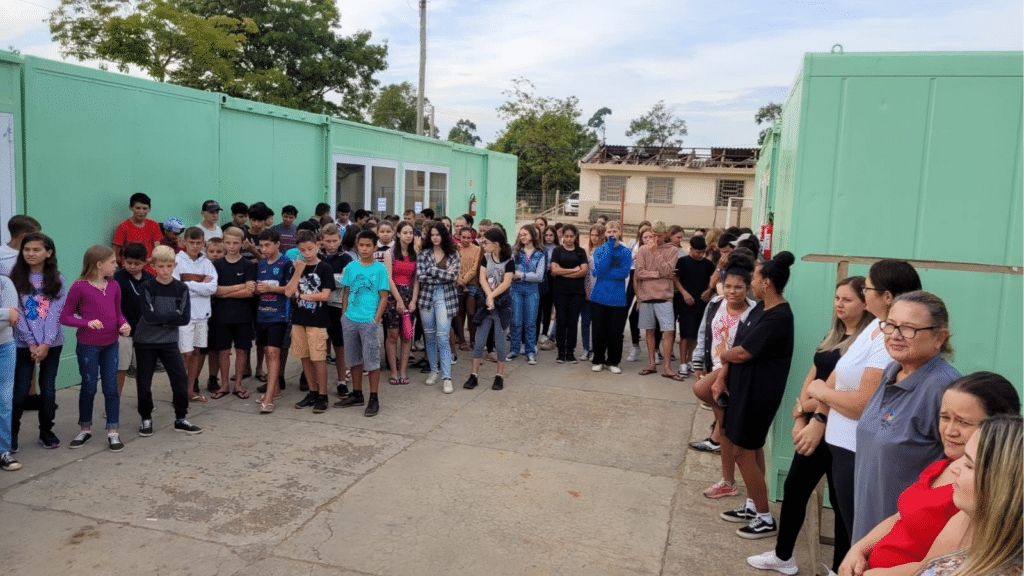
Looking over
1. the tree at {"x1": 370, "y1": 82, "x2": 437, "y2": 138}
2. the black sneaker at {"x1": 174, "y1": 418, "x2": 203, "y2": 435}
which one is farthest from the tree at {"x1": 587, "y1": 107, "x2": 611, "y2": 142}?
the black sneaker at {"x1": 174, "y1": 418, "x2": 203, "y2": 435}

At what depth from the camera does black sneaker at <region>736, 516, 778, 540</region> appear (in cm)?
457

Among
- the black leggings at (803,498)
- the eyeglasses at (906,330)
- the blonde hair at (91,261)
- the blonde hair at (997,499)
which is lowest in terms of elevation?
the black leggings at (803,498)

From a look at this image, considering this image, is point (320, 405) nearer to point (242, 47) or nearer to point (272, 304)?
point (272, 304)

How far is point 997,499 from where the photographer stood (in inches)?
74.4

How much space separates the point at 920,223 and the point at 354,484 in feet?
13.6

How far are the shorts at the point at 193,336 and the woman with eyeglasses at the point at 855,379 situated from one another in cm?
545

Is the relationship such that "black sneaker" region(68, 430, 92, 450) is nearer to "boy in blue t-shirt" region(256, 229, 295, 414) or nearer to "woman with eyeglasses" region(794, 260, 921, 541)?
"boy in blue t-shirt" region(256, 229, 295, 414)

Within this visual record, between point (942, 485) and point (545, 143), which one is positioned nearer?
point (942, 485)

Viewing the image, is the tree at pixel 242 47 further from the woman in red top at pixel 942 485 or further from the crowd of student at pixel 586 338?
the woman in red top at pixel 942 485

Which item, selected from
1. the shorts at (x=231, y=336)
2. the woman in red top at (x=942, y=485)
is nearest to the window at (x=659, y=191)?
the shorts at (x=231, y=336)

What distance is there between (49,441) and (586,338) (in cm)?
612

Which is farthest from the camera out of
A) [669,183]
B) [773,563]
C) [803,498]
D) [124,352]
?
[669,183]

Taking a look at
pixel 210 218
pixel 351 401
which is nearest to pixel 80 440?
pixel 351 401

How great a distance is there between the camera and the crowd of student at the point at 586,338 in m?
2.40
